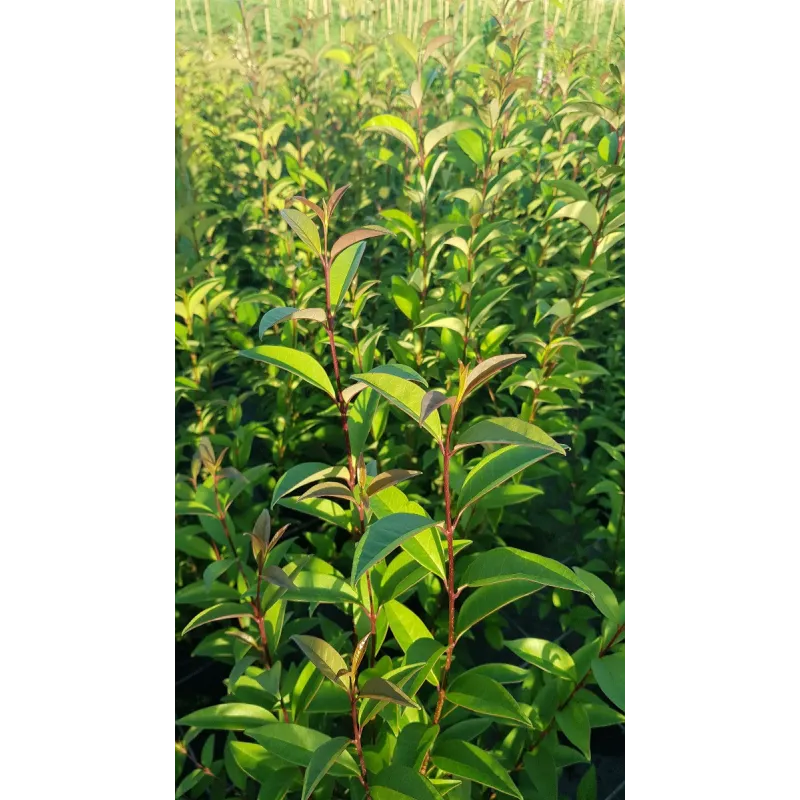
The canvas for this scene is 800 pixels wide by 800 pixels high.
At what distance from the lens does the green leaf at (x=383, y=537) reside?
38 cm

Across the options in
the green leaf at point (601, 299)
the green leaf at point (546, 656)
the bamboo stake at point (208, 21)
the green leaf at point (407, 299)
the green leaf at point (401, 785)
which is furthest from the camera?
the green leaf at point (407, 299)

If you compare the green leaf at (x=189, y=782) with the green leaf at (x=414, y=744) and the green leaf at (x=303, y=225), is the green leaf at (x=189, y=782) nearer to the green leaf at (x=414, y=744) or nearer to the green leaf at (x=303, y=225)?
the green leaf at (x=414, y=744)

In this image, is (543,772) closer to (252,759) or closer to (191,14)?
(252,759)

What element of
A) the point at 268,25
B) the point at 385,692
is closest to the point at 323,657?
the point at 385,692

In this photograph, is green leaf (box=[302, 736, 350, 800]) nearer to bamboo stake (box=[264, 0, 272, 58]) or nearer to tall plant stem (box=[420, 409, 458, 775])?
tall plant stem (box=[420, 409, 458, 775])

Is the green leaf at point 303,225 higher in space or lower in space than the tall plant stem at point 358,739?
higher

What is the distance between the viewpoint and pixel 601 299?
830mm

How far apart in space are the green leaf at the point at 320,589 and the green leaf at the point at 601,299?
466 mm

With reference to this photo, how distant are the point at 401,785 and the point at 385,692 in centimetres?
10

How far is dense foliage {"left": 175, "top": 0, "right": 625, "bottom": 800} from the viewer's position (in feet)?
1.73

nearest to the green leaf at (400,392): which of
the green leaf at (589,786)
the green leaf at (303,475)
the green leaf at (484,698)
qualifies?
the green leaf at (303,475)

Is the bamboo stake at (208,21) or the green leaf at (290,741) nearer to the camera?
the green leaf at (290,741)

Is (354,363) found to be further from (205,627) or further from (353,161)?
(353,161)
